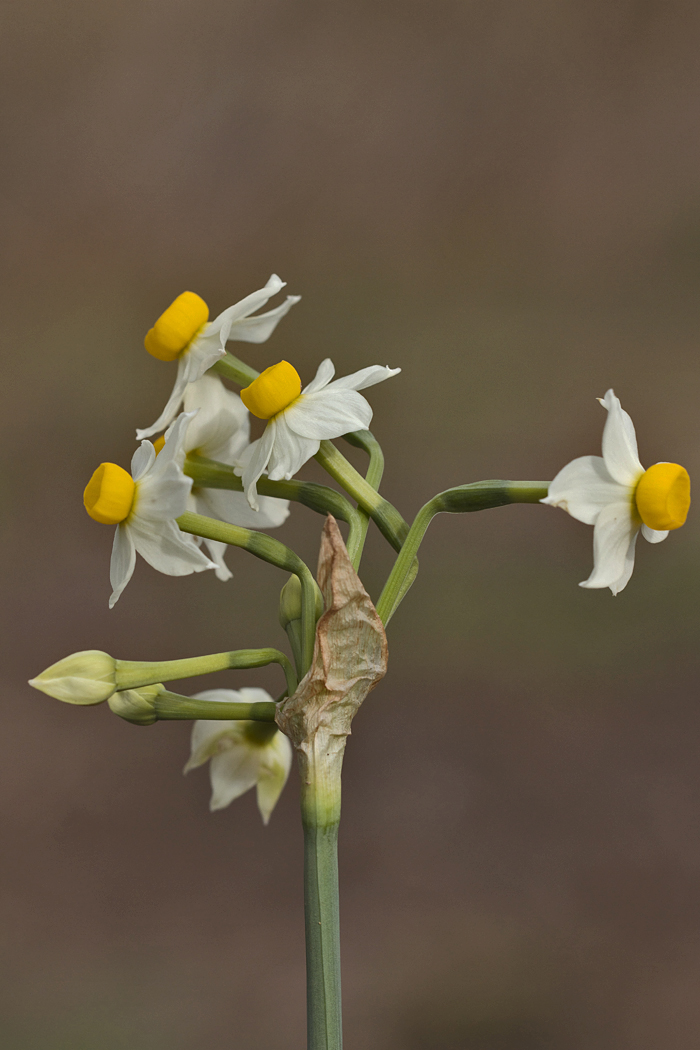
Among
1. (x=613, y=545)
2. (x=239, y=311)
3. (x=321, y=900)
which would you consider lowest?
(x=321, y=900)

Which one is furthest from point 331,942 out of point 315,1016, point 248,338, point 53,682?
point 248,338

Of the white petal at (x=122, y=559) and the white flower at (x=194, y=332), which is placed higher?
the white flower at (x=194, y=332)

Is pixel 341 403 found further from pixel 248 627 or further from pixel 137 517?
pixel 248 627

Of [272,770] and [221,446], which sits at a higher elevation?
[221,446]

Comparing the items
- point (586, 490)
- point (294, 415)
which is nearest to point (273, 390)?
point (294, 415)

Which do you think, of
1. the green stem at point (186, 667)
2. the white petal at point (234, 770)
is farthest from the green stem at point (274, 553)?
the white petal at point (234, 770)

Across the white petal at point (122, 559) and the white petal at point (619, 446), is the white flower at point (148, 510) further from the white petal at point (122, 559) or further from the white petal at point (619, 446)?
the white petal at point (619, 446)

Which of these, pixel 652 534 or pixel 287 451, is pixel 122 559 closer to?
pixel 287 451
